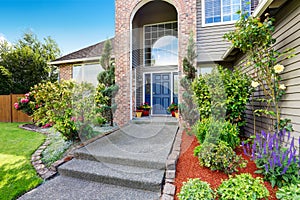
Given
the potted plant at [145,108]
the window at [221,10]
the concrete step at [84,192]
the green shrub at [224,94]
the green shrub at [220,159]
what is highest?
the window at [221,10]

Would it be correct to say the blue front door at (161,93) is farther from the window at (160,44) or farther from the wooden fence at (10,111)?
the wooden fence at (10,111)

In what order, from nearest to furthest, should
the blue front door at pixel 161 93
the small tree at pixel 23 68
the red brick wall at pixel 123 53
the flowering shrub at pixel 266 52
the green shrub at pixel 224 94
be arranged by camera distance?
the flowering shrub at pixel 266 52, the green shrub at pixel 224 94, the red brick wall at pixel 123 53, the blue front door at pixel 161 93, the small tree at pixel 23 68

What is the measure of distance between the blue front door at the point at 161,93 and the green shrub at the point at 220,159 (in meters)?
4.30

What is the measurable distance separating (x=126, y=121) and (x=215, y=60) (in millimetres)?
3867

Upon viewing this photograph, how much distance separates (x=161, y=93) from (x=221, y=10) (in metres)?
3.77

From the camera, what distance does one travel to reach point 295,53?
2.32m

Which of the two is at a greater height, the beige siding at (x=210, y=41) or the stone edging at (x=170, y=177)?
the beige siding at (x=210, y=41)

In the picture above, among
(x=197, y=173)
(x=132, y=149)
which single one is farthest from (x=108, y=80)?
(x=197, y=173)

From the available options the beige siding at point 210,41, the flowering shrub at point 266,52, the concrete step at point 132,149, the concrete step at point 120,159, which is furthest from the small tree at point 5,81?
the flowering shrub at point 266,52

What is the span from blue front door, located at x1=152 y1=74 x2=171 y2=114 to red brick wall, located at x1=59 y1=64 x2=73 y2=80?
15.4 feet

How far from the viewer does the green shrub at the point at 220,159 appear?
2.32 meters

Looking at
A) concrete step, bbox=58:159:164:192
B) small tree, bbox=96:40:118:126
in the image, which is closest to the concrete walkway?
concrete step, bbox=58:159:164:192

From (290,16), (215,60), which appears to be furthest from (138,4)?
(290,16)

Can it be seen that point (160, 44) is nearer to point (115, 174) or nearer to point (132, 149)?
point (132, 149)
